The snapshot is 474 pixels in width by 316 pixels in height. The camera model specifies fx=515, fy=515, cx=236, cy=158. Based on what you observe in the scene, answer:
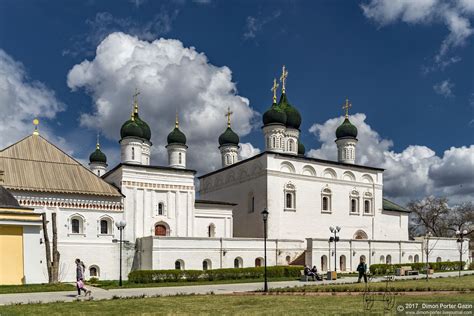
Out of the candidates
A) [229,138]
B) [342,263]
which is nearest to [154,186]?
[229,138]

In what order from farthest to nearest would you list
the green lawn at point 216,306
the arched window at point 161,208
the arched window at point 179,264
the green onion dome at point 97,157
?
the green onion dome at point 97,157 → the arched window at point 161,208 → the arched window at point 179,264 → the green lawn at point 216,306

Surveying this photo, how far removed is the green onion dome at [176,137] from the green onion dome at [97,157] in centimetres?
1039

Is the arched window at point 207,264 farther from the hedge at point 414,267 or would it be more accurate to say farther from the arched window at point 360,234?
the arched window at point 360,234

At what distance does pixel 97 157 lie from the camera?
45250 mm

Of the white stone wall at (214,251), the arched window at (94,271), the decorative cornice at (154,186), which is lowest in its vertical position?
the arched window at (94,271)

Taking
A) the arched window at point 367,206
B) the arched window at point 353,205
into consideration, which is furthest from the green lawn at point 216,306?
the arched window at point 367,206

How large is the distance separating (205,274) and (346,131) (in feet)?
70.6

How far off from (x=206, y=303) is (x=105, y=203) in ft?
58.0

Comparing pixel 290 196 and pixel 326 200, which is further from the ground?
pixel 290 196

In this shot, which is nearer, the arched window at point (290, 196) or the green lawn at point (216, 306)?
the green lawn at point (216, 306)

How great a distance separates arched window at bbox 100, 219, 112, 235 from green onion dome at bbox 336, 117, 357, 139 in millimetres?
22227

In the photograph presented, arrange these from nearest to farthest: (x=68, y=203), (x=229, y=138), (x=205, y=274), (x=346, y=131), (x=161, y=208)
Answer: (x=205, y=274) → (x=68, y=203) → (x=161, y=208) → (x=346, y=131) → (x=229, y=138)

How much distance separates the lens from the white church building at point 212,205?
98.0 feet

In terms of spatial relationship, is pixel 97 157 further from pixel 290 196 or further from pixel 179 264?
pixel 179 264
